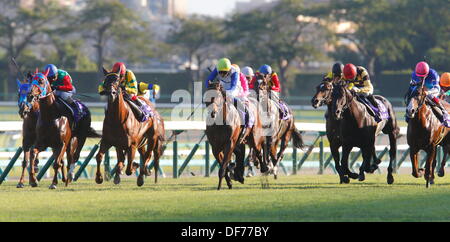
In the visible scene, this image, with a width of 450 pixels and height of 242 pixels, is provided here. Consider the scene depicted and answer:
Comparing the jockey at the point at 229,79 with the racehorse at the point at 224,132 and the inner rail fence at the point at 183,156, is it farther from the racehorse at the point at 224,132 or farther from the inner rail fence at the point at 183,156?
the inner rail fence at the point at 183,156

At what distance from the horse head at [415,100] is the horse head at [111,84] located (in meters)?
3.47

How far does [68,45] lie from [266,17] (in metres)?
11.0

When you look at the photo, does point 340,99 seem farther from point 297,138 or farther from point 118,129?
point 297,138

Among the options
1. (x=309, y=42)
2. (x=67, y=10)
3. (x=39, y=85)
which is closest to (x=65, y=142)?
(x=39, y=85)

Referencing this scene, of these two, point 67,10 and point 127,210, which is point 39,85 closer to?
point 127,210

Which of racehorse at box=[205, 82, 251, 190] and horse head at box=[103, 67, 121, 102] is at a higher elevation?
horse head at box=[103, 67, 121, 102]

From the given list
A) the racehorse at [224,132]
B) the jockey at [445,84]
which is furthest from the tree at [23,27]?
the racehorse at [224,132]

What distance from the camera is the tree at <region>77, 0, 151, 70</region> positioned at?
5759 centimetres

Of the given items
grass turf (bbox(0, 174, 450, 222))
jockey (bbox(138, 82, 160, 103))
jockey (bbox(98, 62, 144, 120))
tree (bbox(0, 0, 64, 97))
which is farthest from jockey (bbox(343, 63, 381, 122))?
tree (bbox(0, 0, 64, 97))

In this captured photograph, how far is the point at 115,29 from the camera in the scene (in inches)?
2295

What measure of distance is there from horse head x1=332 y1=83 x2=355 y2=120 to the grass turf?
899 millimetres

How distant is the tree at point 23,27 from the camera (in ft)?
177

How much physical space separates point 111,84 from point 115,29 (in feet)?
152

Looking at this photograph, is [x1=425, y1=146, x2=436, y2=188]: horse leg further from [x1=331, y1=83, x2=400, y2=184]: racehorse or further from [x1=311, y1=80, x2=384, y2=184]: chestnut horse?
[x1=311, y1=80, x2=384, y2=184]: chestnut horse
